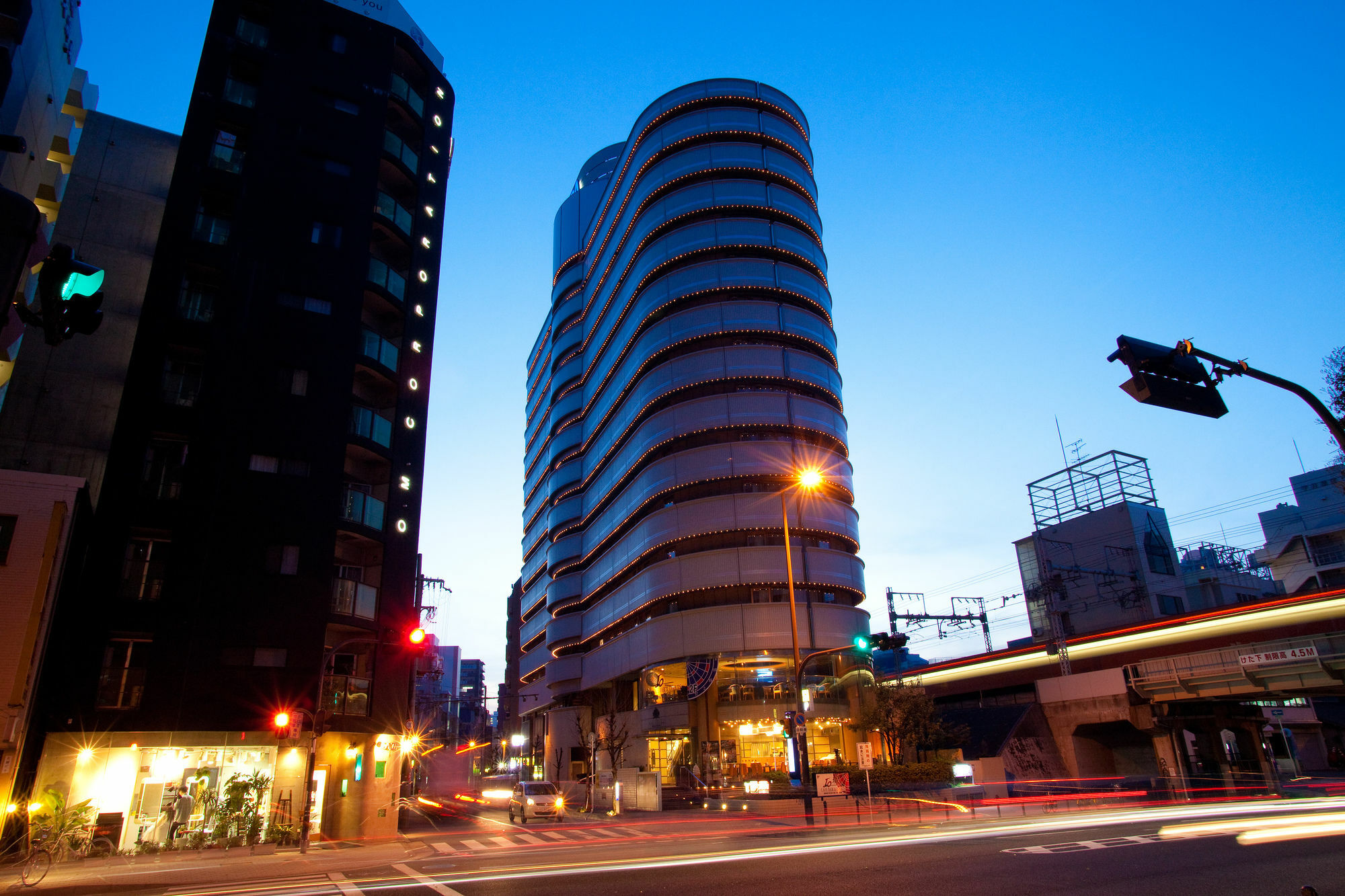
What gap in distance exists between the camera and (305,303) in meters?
35.2

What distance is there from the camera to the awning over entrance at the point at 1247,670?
39.8 metres

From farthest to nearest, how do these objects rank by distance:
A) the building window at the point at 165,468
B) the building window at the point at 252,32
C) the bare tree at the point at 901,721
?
the bare tree at the point at 901,721 < the building window at the point at 252,32 < the building window at the point at 165,468

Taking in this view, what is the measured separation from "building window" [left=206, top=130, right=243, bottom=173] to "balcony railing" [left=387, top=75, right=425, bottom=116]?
9112 mm

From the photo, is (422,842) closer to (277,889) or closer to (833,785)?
(277,889)

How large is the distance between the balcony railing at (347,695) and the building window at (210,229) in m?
20.3

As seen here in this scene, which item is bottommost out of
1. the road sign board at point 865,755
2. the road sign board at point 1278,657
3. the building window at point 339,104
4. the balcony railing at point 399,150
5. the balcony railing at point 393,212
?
the road sign board at point 865,755

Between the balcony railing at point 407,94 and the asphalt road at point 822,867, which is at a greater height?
the balcony railing at point 407,94

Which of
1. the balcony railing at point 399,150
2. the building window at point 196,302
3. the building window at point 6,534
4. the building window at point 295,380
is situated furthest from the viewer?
the balcony railing at point 399,150

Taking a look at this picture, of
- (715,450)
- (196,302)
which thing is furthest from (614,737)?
(196,302)

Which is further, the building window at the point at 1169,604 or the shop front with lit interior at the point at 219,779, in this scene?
the building window at the point at 1169,604

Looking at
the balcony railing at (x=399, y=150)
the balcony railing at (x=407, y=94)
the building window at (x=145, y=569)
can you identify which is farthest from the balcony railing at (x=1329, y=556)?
the building window at (x=145, y=569)

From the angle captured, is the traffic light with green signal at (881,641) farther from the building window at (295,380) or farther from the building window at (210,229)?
the building window at (210,229)

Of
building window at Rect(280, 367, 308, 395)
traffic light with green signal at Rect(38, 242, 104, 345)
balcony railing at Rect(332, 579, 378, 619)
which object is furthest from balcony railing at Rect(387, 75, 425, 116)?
traffic light with green signal at Rect(38, 242, 104, 345)

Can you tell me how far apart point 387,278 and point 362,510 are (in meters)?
12.4
